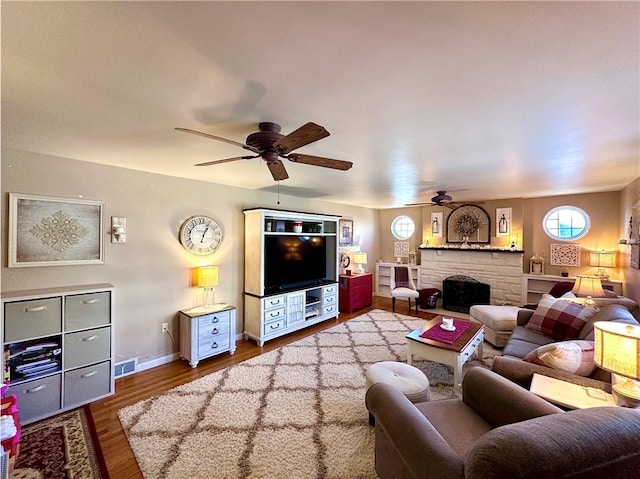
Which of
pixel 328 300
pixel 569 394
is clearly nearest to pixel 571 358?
pixel 569 394

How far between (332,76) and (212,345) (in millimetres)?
3312

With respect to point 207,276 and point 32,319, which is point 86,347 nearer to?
point 32,319

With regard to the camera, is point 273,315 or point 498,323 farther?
point 273,315

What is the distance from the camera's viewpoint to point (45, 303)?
7.61 ft

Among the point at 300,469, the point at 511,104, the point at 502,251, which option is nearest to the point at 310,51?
the point at 511,104

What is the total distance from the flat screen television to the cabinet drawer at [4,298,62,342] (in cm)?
227

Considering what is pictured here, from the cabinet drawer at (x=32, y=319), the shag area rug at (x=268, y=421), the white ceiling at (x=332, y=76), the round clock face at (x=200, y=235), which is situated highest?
the white ceiling at (x=332, y=76)

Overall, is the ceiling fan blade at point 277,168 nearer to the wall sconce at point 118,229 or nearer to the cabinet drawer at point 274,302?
Answer: the wall sconce at point 118,229

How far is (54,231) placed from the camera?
8.47 ft

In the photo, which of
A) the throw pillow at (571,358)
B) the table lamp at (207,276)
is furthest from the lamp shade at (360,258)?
the throw pillow at (571,358)

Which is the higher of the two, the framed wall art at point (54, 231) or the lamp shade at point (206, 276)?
the framed wall art at point (54, 231)

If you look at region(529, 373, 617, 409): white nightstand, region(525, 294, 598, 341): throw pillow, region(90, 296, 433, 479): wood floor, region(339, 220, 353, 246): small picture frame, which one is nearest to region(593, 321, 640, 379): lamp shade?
region(529, 373, 617, 409): white nightstand

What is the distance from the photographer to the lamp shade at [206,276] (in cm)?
345

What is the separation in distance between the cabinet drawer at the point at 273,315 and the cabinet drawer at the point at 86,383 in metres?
1.84
